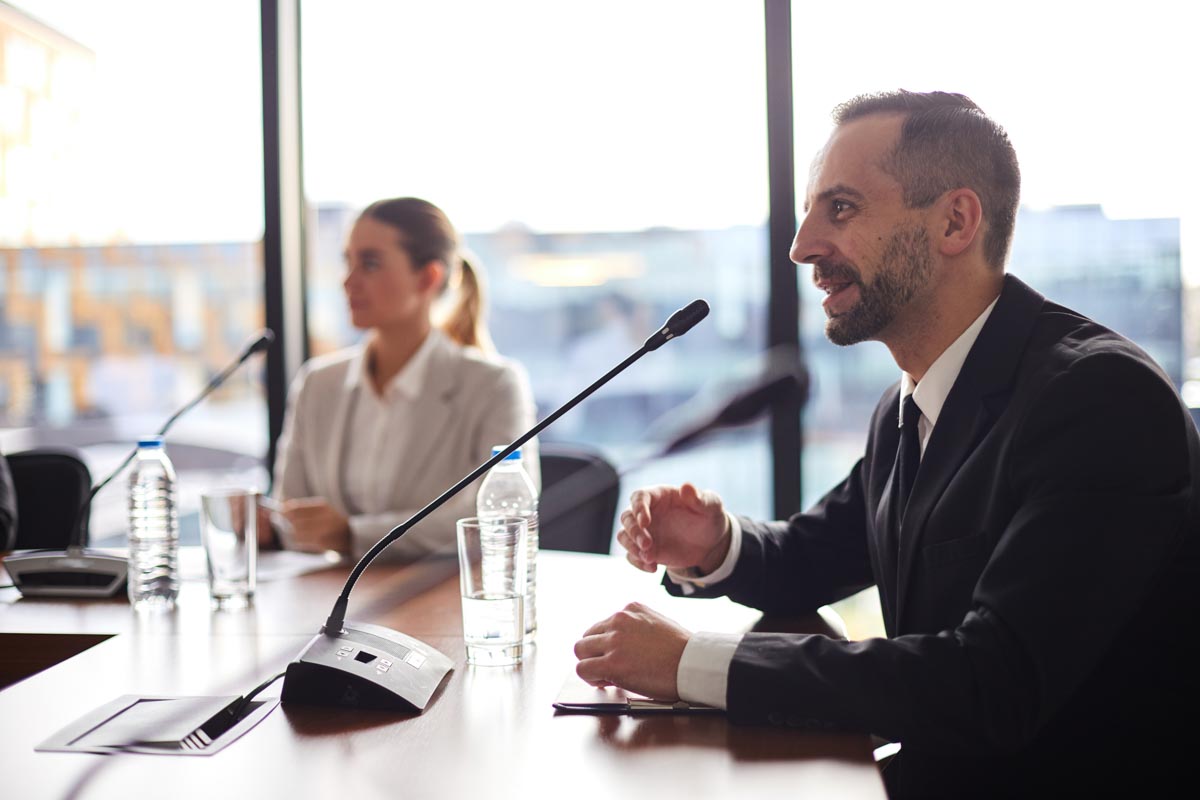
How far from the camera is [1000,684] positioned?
1095 millimetres

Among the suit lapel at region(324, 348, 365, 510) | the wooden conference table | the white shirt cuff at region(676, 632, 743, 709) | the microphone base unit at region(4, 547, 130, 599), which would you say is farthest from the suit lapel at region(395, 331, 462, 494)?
the white shirt cuff at region(676, 632, 743, 709)

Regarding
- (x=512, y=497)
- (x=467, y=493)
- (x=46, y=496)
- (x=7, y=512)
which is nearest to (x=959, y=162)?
(x=512, y=497)

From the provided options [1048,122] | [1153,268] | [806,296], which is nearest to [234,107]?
[806,296]

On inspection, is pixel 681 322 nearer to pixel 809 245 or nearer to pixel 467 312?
pixel 809 245

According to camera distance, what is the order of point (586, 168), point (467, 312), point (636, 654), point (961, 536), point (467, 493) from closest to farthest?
point (636, 654) → point (961, 536) → point (467, 493) → point (467, 312) → point (586, 168)

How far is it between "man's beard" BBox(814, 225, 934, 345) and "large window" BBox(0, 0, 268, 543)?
2537 mm

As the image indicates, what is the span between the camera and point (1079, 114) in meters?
3.01

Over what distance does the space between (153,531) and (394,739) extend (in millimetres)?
949

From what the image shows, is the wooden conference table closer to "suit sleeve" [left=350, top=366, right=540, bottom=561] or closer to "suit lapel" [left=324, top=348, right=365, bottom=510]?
"suit sleeve" [left=350, top=366, right=540, bottom=561]

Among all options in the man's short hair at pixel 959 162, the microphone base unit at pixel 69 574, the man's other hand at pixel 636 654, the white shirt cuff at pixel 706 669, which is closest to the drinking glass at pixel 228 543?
the microphone base unit at pixel 69 574

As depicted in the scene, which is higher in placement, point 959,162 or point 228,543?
point 959,162

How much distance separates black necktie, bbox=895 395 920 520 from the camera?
4.89 ft

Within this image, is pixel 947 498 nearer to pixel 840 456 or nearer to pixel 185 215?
pixel 840 456

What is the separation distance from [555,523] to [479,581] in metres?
1.11
